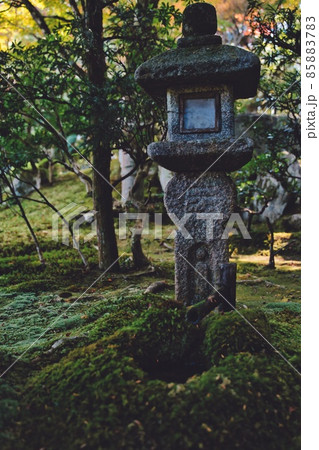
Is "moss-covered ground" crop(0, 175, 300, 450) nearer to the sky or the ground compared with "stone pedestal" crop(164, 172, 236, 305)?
nearer to the ground

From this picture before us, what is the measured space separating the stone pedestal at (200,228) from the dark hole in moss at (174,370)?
1423mm

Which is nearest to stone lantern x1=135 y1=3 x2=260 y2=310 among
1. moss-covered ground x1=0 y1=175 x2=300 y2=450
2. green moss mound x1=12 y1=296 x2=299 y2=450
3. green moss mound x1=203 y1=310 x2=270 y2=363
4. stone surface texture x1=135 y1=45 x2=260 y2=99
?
stone surface texture x1=135 y1=45 x2=260 y2=99

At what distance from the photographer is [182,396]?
2598mm

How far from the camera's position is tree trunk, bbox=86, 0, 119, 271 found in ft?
23.5

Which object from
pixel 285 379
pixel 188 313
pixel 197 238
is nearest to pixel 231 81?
pixel 197 238

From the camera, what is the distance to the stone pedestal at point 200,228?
4.64 m

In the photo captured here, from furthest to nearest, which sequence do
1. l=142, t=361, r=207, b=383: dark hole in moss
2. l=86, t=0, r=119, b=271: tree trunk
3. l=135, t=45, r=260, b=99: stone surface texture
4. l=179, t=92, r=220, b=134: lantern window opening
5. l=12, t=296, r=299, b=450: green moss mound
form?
l=86, t=0, r=119, b=271: tree trunk → l=179, t=92, r=220, b=134: lantern window opening → l=135, t=45, r=260, b=99: stone surface texture → l=142, t=361, r=207, b=383: dark hole in moss → l=12, t=296, r=299, b=450: green moss mound

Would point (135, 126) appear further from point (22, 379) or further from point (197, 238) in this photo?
point (22, 379)

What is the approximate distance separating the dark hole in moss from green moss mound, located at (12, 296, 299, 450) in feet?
0.06

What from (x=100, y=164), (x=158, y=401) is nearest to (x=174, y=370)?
(x=158, y=401)
